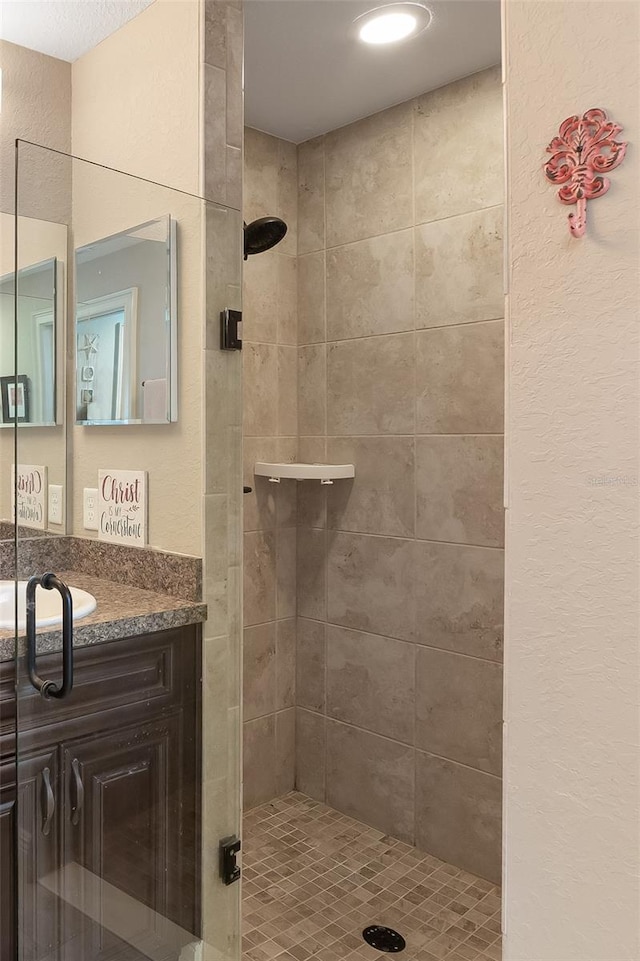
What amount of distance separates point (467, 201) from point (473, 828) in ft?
6.39

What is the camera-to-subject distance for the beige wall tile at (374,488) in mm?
2441

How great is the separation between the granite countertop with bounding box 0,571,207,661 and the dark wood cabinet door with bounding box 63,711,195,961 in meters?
0.22

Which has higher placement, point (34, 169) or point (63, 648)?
point (34, 169)

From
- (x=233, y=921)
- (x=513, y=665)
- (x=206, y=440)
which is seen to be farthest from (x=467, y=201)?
(x=233, y=921)

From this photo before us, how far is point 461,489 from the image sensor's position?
229 cm

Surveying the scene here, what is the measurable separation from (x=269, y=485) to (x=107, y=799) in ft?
4.41

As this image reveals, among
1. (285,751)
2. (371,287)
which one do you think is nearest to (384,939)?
(285,751)

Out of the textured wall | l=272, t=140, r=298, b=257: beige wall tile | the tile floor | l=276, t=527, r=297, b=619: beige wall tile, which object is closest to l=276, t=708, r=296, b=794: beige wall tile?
the textured wall

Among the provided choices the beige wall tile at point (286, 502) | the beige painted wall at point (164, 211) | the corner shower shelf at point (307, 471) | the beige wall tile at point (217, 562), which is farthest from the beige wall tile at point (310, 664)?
the beige painted wall at point (164, 211)

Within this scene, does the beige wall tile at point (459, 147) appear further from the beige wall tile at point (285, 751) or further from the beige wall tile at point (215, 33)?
the beige wall tile at point (285, 751)

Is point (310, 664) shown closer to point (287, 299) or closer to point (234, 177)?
point (287, 299)

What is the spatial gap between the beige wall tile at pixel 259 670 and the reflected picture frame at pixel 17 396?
1277mm

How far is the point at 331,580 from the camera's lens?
2695 millimetres

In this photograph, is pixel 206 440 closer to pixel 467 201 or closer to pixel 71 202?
pixel 71 202
